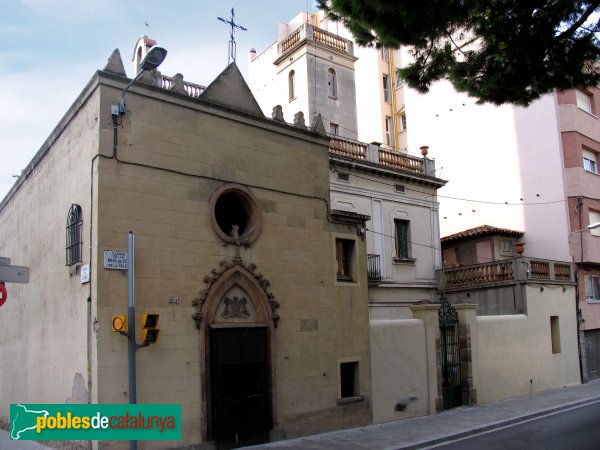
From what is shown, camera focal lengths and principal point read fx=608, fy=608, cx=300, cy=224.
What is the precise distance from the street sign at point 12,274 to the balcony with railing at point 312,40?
22.4 metres

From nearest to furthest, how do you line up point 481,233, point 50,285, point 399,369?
point 50,285 → point 399,369 → point 481,233

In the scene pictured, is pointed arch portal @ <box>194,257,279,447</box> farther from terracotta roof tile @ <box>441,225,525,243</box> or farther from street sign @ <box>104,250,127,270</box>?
terracotta roof tile @ <box>441,225,525,243</box>

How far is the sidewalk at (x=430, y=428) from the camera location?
1216cm

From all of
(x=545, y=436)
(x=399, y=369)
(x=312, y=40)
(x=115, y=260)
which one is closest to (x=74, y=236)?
(x=115, y=260)

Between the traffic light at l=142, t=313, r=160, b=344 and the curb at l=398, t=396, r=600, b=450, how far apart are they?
5204 millimetres

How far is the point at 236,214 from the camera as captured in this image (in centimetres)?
1323

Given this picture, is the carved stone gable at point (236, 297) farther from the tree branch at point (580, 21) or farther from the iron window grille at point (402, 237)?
the iron window grille at point (402, 237)

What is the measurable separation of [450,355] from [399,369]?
3.17m

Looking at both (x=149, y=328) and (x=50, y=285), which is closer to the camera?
(x=149, y=328)

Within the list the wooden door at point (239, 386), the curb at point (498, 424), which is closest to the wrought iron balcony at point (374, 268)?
the curb at point (498, 424)

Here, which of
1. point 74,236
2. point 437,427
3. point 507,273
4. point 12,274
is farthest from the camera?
point 507,273

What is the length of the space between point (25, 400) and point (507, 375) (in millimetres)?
14423

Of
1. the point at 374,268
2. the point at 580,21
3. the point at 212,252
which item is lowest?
the point at 212,252

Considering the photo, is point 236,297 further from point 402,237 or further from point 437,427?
point 402,237
